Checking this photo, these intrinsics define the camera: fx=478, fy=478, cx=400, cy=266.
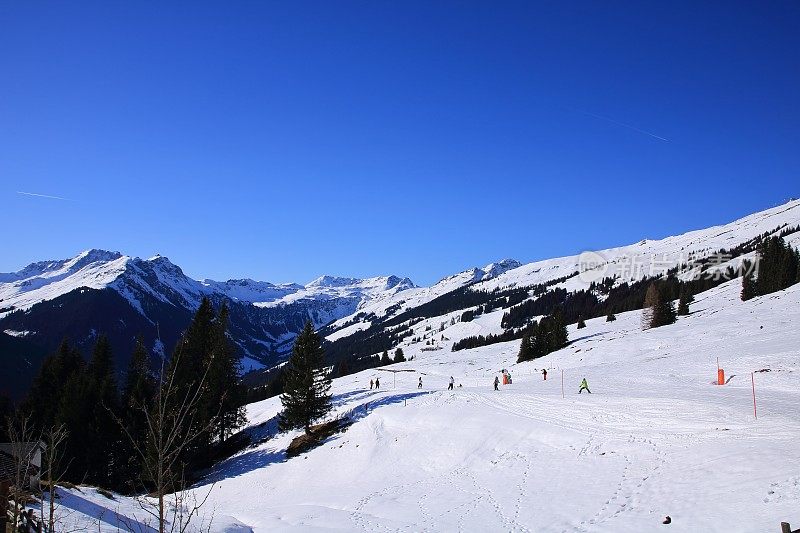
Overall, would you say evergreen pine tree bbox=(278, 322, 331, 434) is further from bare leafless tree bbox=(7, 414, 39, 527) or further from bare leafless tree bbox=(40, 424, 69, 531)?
bare leafless tree bbox=(7, 414, 39, 527)

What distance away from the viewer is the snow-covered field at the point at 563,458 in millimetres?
15766

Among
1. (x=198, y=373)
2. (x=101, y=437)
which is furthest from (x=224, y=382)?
(x=101, y=437)

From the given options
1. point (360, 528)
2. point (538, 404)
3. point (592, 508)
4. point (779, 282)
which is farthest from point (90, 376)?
point (779, 282)

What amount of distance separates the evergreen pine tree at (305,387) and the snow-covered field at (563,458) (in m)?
2.18

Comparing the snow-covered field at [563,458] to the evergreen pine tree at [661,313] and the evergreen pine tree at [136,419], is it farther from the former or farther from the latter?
the evergreen pine tree at [661,313]

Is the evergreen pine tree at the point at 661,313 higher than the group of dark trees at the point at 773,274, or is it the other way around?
the group of dark trees at the point at 773,274

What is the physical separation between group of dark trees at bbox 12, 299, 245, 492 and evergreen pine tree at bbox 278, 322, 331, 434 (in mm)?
5459

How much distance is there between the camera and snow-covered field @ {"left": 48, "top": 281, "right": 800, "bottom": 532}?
15766 mm

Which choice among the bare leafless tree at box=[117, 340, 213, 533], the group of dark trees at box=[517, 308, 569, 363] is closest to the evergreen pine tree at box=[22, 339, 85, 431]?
the bare leafless tree at box=[117, 340, 213, 533]

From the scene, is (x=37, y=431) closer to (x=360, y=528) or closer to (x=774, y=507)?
(x=360, y=528)

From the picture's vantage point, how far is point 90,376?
1425 inches

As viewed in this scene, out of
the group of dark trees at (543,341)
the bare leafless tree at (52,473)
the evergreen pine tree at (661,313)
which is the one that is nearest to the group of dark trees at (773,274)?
the evergreen pine tree at (661,313)

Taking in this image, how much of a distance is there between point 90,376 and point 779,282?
8488 centimetres

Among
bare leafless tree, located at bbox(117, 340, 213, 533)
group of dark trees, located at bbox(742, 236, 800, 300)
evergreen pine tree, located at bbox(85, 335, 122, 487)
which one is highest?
group of dark trees, located at bbox(742, 236, 800, 300)
